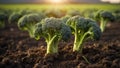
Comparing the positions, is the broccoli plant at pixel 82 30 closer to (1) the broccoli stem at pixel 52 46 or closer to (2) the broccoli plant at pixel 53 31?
(2) the broccoli plant at pixel 53 31

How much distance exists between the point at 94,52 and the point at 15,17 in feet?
33.9

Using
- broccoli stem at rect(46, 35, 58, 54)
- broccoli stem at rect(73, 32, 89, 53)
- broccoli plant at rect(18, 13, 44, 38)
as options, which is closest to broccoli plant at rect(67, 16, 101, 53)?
broccoli stem at rect(73, 32, 89, 53)

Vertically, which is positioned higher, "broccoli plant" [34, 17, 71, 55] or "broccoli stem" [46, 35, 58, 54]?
"broccoli plant" [34, 17, 71, 55]

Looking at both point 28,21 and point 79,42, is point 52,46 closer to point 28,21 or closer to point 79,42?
point 79,42

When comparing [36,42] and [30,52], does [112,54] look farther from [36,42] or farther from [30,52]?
[36,42]

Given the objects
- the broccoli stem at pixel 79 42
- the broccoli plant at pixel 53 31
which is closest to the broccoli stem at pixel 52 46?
the broccoli plant at pixel 53 31

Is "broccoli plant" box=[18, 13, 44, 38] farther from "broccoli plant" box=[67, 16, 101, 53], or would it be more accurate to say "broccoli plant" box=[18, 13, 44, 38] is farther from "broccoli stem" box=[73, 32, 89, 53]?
"broccoli stem" box=[73, 32, 89, 53]

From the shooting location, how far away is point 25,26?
17141mm

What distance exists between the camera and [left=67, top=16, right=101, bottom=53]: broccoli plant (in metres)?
11.1

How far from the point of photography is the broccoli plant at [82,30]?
36.5 feet

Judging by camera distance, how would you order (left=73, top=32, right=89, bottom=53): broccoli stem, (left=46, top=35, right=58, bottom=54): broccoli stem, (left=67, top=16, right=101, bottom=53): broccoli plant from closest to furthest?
(left=67, top=16, right=101, bottom=53): broccoli plant
(left=46, top=35, right=58, bottom=54): broccoli stem
(left=73, top=32, right=89, bottom=53): broccoli stem

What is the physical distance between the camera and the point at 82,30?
11.4 metres

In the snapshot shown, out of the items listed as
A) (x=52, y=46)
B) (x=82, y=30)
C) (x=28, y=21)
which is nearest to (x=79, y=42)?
(x=82, y=30)

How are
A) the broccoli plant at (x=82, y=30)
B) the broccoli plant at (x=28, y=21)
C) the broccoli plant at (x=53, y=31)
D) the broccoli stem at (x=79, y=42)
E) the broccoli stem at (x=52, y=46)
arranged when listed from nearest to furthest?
the broccoli plant at (x=53, y=31)
the broccoli plant at (x=82, y=30)
the broccoli stem at (x=52, y=46)
the broccoli stem at (x=79, y=42)
the broccoli plant at (x=28, y=21)
